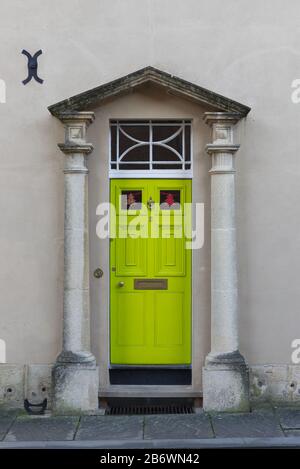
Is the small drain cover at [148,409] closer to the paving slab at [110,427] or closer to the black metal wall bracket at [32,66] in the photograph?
the paving slab at [110,427]

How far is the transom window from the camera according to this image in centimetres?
785

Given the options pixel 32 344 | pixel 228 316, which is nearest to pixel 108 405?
pixel 32 344

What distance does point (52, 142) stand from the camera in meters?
7.70

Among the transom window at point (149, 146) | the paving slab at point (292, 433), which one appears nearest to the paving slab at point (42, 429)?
the paving slab at point (292, 433)

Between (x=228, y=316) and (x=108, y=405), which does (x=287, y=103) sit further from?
(x=108, y=405)

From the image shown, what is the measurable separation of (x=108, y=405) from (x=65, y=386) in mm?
657

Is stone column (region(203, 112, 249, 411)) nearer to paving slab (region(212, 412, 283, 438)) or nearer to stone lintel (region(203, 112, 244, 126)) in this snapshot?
stone lintel (region(203, 112, 244, 126))

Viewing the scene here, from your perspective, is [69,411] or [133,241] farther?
[133,241]

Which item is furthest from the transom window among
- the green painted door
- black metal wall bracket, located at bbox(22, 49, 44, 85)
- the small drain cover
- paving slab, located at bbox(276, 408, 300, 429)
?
paving slab, located at bbox(276, 408, 300, 429)

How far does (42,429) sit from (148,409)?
1332 mm

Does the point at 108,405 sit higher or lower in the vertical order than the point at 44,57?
lower

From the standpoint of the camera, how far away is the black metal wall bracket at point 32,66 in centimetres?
766

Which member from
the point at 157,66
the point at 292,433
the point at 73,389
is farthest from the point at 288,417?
the point at 157,66

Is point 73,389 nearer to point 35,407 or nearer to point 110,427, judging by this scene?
point 35,407
